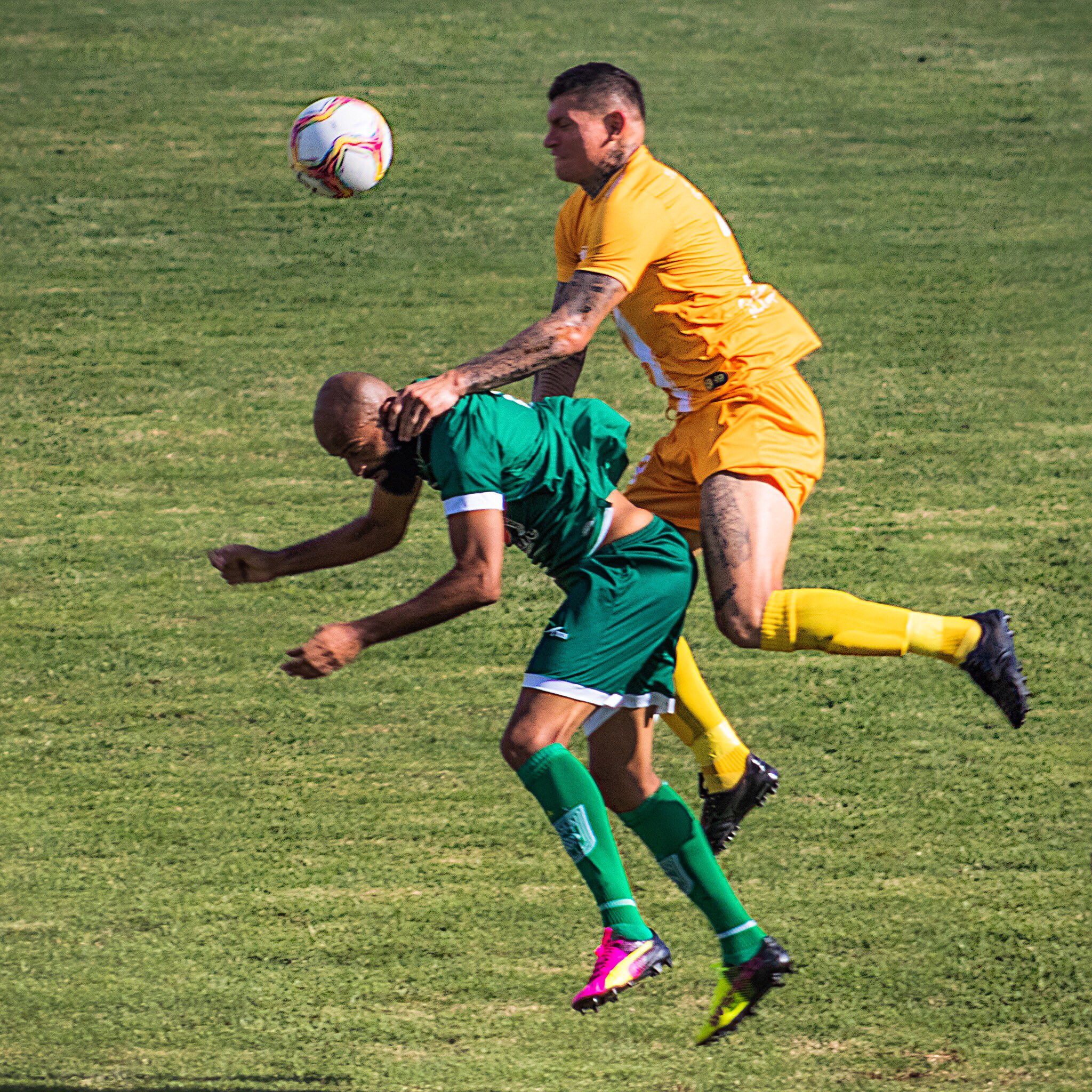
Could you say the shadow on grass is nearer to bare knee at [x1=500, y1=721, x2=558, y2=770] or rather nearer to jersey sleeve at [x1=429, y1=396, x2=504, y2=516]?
bare knee at [x1=500, y1=721, x2=558, y2=770]

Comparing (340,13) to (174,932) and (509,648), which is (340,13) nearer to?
(509,648)

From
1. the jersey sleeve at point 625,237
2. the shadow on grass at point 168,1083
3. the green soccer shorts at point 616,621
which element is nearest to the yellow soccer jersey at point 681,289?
the jersey sleeve at point 625,237

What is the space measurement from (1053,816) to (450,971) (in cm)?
277

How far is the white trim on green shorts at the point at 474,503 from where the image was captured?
4.31 meters

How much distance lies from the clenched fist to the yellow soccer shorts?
1368mm

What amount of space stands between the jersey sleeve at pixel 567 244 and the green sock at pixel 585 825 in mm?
1805

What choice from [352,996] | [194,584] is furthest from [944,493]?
[352,996]

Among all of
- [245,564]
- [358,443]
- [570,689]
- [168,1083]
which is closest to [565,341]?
[358,443]

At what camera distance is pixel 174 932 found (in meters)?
5.87

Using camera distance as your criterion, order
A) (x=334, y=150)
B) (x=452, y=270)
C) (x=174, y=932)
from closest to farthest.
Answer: (x=174, y=932) → (x=334, y=150) → (x=452, y=270)

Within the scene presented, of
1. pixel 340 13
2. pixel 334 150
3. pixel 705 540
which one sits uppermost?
pixel 340 13

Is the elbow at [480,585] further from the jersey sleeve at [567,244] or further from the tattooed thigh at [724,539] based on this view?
the jersey sleeve at [567,244]

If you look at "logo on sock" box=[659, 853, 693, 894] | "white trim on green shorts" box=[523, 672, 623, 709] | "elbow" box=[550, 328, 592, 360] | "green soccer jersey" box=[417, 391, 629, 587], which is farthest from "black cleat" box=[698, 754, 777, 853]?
"elbow" box=[550, 328, 592, 360]

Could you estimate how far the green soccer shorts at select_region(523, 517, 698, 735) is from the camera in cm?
461
